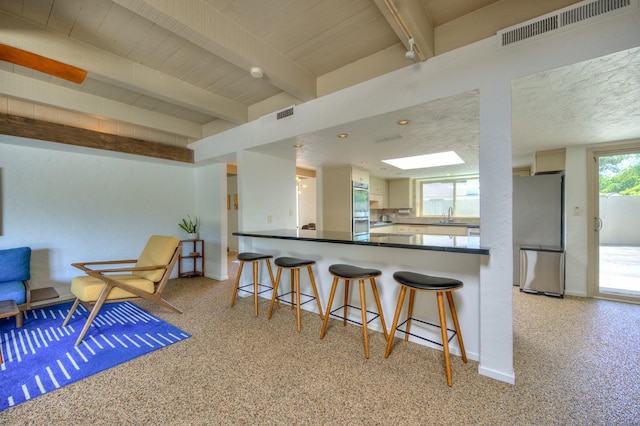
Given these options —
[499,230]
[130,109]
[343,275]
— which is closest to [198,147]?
[130,109]

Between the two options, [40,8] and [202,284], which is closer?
[40,8]

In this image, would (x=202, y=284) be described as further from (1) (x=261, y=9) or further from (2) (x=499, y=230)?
(2) (x=499, y=230)

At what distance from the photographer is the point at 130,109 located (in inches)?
142

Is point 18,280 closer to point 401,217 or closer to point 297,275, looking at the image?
point 297,275

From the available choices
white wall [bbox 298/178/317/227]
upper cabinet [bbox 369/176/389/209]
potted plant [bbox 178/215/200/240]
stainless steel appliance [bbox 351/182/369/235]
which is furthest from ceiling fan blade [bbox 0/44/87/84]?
white wall [bbox 298/178/317/227]

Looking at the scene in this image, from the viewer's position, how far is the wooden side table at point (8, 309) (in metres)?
2.23

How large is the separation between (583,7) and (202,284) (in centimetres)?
511

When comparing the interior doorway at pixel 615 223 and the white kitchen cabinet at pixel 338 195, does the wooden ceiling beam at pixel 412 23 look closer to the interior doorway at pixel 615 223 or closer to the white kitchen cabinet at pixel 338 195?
the white kitchen cabinet at pixel 338 195

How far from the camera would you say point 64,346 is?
2.33m

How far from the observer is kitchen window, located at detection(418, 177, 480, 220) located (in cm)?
654

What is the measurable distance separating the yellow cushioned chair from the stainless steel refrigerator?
4.75 meters

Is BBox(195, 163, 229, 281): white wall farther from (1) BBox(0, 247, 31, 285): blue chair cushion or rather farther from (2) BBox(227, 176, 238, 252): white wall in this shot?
(2) BBox(227, 176, 238, 252): white wall

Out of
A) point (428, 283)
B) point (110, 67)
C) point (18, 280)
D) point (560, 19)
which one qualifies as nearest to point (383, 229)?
point (428, 283)

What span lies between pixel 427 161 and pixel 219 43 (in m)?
3.86
